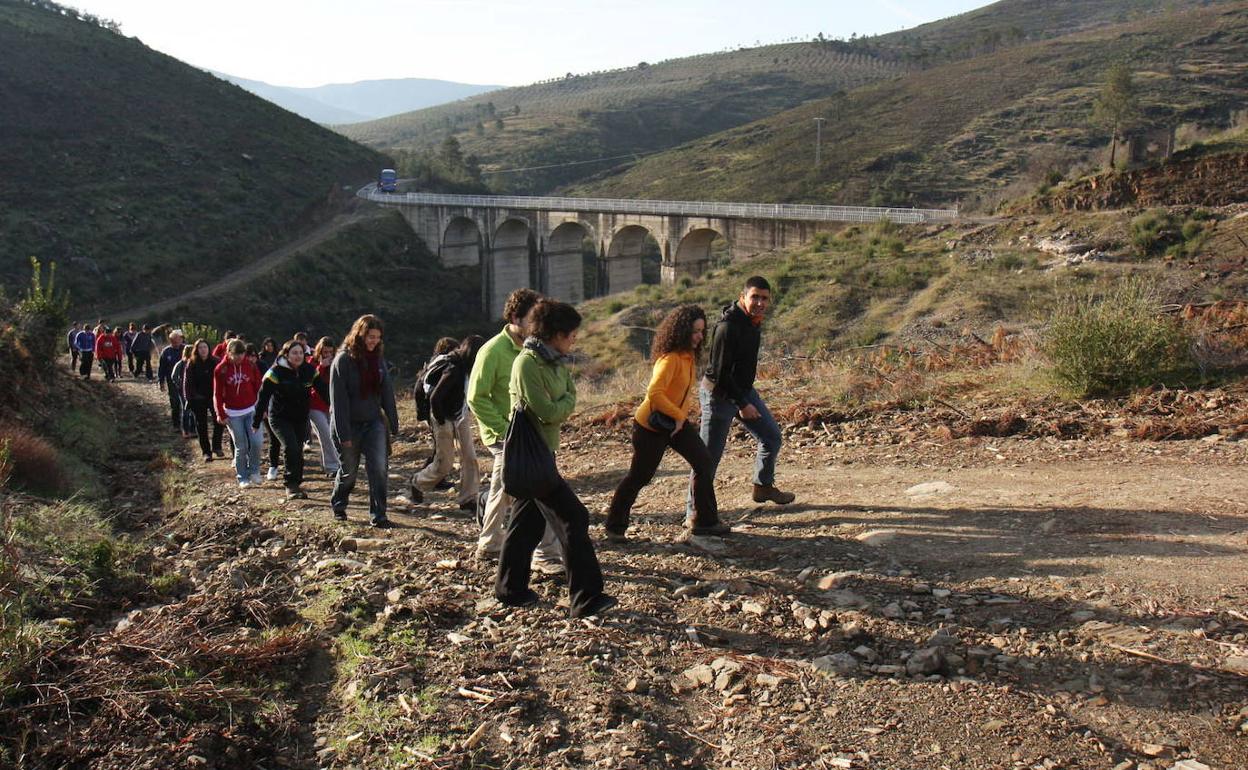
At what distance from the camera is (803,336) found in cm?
2181

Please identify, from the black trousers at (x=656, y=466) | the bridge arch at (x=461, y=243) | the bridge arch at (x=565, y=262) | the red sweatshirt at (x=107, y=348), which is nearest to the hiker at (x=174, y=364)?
the red sweatshirt at (x=107, y=348)

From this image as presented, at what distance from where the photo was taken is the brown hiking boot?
6238 mm

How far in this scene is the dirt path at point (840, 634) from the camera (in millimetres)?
3375

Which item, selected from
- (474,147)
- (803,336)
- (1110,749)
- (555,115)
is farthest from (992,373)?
(555,115)

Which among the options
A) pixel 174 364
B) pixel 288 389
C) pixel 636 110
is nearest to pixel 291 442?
pixel 288 389

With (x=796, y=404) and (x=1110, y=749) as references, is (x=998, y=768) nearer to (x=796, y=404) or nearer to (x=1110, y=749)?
(x=1110, y=749)

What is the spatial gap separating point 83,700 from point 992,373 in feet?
26.2

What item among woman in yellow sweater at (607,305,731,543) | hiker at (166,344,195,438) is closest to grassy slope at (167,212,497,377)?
hiker at (166,344,195,438)

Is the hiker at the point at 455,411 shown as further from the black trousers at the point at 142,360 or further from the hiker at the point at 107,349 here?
the black trousers at the point at 142,360

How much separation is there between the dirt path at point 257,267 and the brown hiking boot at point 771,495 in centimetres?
3566

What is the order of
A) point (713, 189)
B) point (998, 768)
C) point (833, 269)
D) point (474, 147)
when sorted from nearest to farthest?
point (998, 768), point (833, 269), point (713, 189), point (474, 147)

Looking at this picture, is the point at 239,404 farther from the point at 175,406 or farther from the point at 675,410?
the point at 675,410

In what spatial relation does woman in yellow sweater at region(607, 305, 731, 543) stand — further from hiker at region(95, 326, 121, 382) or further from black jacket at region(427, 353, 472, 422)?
hiker at region(95, 326, 121, 382)

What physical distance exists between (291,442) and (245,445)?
0.94 m
